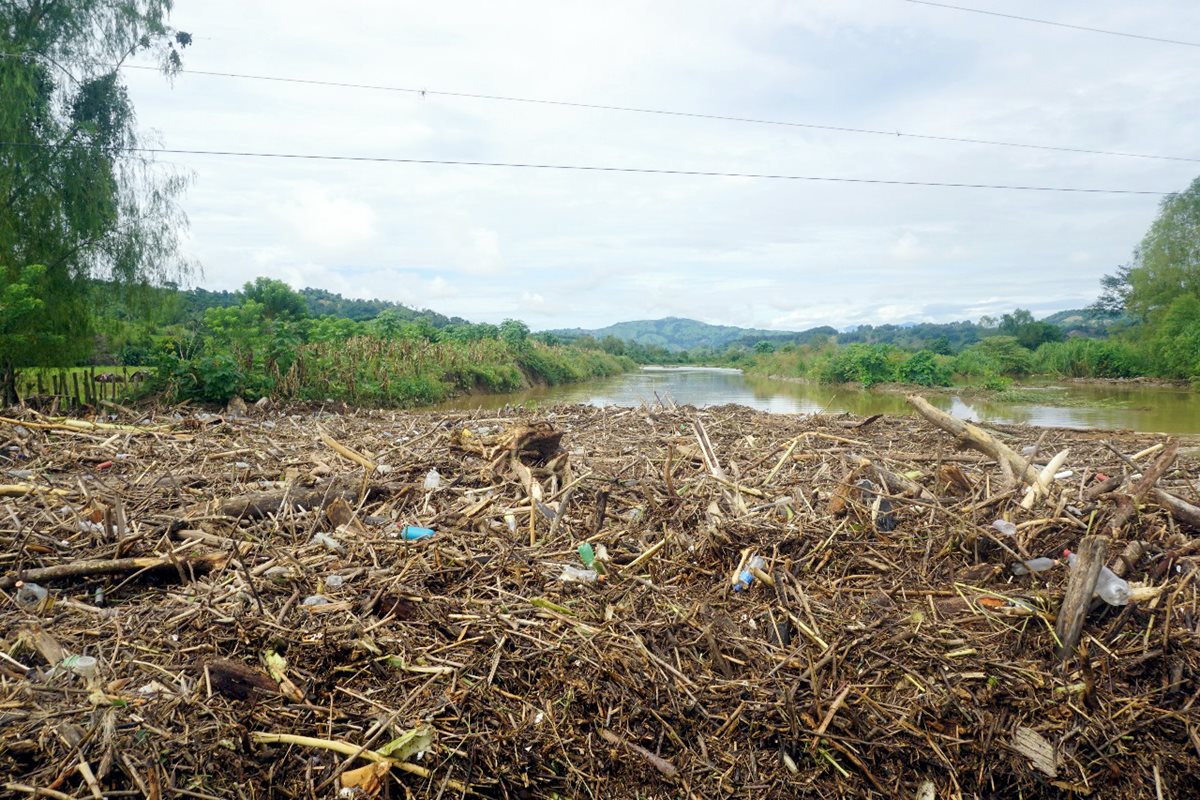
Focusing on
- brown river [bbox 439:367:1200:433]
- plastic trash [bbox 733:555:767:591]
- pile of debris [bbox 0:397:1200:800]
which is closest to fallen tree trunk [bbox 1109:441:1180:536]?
pile of debris [bbox 0:397:1200:800]

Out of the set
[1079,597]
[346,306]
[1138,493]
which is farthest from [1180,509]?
[346,306]

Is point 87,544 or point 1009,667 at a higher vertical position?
point 87,544

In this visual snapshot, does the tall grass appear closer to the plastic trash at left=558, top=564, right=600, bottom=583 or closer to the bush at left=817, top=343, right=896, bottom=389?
the plastic trash at left=558, top=564, right=600, bottom=583

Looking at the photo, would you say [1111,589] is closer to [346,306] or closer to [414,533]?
[414,533]

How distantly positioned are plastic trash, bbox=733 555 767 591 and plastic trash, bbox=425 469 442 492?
2173mm

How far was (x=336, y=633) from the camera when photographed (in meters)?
2.85

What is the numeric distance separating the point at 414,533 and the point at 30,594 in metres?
1.72

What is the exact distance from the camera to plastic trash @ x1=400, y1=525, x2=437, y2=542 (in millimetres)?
3791

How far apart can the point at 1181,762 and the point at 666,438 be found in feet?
14.5

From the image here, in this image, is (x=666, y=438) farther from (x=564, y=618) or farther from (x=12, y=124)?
(x=12, y=124)

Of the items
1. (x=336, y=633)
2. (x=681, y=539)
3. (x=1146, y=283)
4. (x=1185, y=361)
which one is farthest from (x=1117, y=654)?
(x=1146, y=283)

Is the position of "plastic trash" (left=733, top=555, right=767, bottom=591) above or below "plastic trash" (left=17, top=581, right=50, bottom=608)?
below

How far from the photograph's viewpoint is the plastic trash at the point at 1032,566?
11.2ft

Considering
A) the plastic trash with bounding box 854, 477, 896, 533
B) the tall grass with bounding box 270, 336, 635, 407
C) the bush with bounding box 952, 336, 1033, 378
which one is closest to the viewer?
the plastic trash with bounding box 854, 477, 896, 533
